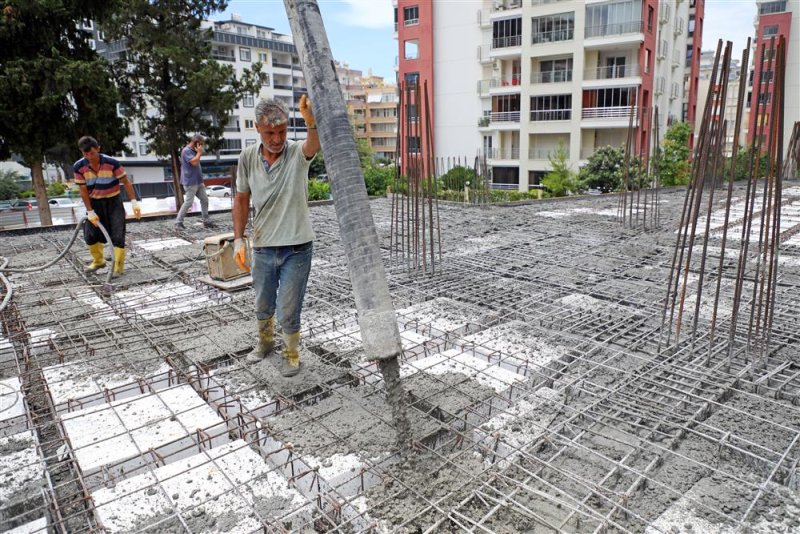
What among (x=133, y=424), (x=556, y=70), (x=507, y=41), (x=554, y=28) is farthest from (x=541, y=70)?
(x=133, y=424)

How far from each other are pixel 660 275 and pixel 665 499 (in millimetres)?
3177

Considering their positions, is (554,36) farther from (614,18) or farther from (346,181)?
(346,181)

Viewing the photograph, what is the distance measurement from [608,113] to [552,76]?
2.79 metres

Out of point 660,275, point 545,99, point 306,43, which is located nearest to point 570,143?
point 545,99

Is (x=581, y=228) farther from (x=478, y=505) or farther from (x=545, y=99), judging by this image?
(x=545, y=99)

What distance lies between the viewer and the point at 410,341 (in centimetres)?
330

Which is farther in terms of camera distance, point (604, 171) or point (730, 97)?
point (730, 97)

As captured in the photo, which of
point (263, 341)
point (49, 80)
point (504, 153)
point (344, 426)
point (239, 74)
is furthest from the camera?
point (239, 74)

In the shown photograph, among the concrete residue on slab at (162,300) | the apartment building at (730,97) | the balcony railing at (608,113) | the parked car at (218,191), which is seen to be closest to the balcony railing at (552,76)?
the balcony railing at (608,113)

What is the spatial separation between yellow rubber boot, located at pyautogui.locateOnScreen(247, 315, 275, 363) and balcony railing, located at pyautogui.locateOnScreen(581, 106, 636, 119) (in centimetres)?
2043

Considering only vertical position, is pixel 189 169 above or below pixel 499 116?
below

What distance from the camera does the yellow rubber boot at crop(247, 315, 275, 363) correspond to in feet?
9.89

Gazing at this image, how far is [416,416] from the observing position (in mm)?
2400

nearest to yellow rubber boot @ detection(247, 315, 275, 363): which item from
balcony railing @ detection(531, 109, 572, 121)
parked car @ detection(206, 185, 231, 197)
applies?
balcony railing @ detection(531, 109, 572, 121)
